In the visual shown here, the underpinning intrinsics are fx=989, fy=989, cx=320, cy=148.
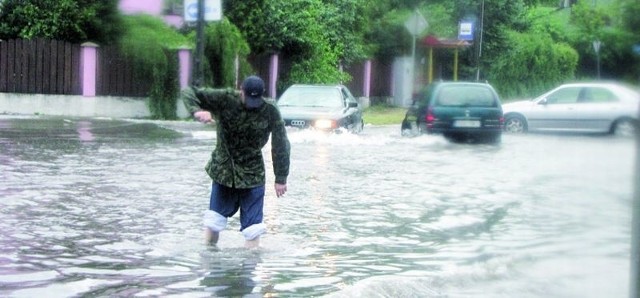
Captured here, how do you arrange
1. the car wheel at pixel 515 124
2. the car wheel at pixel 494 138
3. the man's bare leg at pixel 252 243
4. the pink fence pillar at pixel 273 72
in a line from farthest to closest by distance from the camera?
the pink fence pillar at pixel 273 72
the car wheel at pixel 494 138
the car wheel at pixel 515 124
the man's bare leg at pixel 252 243

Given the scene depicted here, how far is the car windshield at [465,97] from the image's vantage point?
65.0 feet

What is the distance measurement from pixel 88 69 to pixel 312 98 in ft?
24.9

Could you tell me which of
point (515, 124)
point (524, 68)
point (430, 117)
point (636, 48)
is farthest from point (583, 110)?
point (515, 124)

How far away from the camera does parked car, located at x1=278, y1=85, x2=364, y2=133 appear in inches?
802

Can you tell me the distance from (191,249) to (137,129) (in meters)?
14.9

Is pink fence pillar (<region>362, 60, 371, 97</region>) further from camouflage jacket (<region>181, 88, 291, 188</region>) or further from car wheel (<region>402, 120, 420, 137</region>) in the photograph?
camouflage jacket (<region>181, 88, 291, 188</region>)

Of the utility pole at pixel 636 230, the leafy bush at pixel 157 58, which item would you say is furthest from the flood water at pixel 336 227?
the leafy bush at pixel 157 58

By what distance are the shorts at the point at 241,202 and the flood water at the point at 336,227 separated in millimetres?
336

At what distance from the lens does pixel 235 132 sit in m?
7.62

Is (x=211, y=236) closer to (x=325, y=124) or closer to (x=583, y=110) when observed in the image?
(x=583, y=110)

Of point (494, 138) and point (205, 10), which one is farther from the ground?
point (205, 10)

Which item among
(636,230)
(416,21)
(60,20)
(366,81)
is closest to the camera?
(636,230)

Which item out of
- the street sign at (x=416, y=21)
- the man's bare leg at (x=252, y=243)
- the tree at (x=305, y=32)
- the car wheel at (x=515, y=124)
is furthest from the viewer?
the tree at (x=305, y=32)

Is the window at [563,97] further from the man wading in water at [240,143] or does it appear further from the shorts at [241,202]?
the shorts at [241,202]
